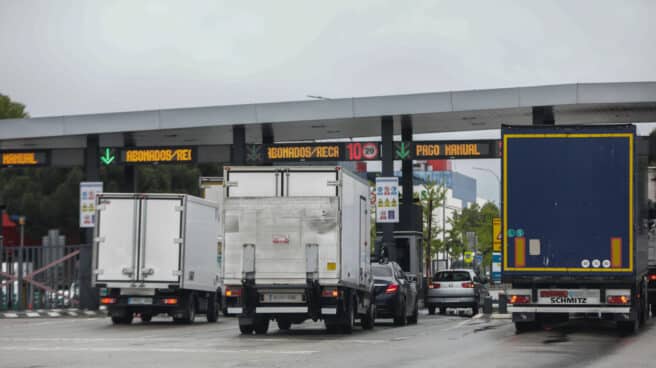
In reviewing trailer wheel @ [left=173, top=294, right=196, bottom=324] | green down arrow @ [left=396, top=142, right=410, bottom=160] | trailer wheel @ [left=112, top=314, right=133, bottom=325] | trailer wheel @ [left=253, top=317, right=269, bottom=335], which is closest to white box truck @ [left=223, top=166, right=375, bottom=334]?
trailer wheel @ [left=253, top=317, right=269, bottom=335]

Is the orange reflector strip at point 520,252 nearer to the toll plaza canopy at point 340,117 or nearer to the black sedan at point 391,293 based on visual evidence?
the black sedan at point 391,293

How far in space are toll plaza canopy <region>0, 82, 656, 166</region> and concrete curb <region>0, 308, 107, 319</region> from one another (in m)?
6.59

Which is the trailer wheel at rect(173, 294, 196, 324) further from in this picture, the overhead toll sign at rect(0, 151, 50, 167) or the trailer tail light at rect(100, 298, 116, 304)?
the overhead toll sign at rect(0, 151, 50, 167)

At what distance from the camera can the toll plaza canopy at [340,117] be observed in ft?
131

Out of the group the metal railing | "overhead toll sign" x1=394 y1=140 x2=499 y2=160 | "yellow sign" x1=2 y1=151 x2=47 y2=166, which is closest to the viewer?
the metal railing

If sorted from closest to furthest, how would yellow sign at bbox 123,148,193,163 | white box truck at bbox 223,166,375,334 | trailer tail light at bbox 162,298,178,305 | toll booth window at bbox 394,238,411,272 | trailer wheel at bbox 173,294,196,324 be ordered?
white box truck at bbox 223,166,375,334 → trailer tail light at bbox 162,298,178,305 → trailer wheel at bbox 173,294,196,324 → yellow sign at bbox 123,148,193,163 → toll booth window at bbox 394,238,411,272

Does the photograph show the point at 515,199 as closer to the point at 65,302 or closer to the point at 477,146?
the point at 477,146

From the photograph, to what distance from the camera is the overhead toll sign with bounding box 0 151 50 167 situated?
44906mm

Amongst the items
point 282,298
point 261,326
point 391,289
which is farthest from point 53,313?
point 282,298

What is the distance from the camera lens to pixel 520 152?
910 inches

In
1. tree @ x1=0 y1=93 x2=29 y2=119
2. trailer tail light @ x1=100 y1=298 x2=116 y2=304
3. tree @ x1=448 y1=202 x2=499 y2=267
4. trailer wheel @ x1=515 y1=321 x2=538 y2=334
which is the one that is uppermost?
tree @ x1=0 y1=93 x2=29 y2=119

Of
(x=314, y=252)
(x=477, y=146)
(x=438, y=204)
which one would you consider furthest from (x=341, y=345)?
(x=438, y=204)

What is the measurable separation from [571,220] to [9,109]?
64.3 meters

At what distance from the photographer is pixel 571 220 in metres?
23.0
